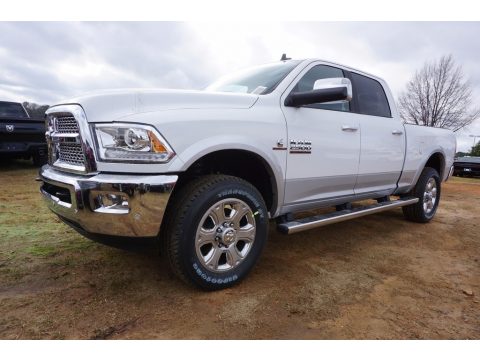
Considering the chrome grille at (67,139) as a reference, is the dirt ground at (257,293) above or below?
below

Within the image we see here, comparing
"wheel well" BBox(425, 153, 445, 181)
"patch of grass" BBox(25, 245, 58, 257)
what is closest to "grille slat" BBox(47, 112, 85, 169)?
"patch of grass" BBox(25, 245, 58, 257)

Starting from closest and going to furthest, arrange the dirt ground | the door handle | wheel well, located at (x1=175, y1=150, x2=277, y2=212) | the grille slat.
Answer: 1. the dirt ground
2. the grille slat
3. wheel well, located at (x1=175, y1=150, x2=277, y2=212)
4. the door handle

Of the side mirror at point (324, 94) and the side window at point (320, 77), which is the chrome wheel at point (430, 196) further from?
the side mirror at point (324, 94)

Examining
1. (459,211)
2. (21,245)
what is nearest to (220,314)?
(21,245)

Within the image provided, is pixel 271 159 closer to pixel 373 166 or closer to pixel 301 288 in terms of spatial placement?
pixel 301 288

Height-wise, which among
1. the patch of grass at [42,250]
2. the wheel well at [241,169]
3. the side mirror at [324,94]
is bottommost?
the patch of grass at [42,250]

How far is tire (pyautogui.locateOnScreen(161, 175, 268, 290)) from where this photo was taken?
2330 millimetres

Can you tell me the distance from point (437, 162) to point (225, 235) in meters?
4.37

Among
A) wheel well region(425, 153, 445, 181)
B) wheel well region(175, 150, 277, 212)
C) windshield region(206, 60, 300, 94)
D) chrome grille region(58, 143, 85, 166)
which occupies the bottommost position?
wheel well region(425, 153, 445, 181)

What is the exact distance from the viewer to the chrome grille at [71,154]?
2.39 metres

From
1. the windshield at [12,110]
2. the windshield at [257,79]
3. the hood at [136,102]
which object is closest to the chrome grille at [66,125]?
the hood at [136,102]

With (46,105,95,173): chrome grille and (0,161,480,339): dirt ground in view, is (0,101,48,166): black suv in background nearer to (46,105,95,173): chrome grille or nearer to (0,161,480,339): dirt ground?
(0,161,480,339): dirt ground

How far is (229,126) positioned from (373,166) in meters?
2.07

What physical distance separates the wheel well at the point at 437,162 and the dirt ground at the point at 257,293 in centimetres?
166
